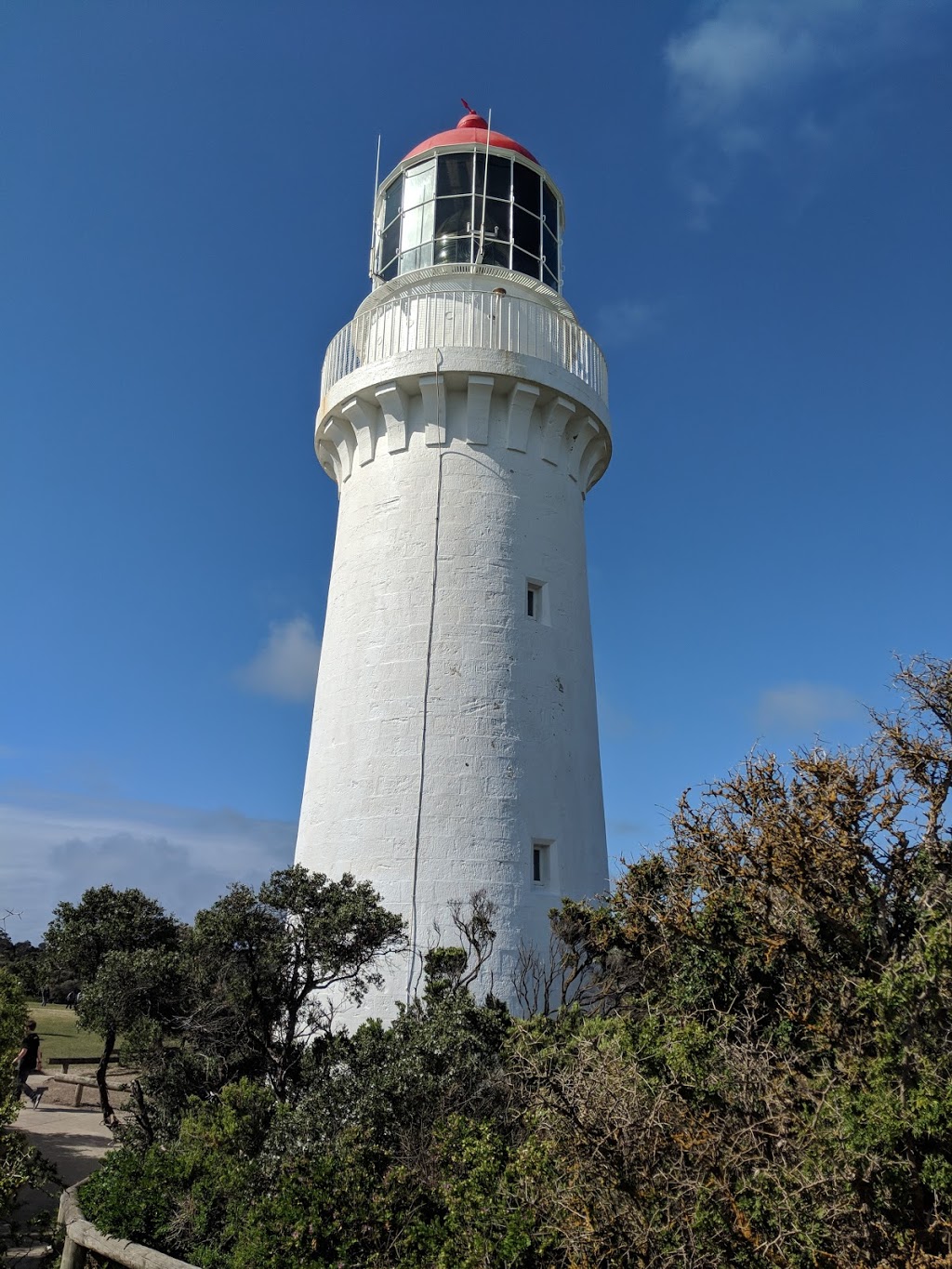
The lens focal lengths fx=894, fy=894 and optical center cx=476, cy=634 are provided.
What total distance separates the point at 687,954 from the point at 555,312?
1158 cm

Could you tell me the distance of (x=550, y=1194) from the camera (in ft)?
19.0

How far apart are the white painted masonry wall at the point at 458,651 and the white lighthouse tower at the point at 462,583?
32mm

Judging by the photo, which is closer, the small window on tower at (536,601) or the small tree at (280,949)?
the small tree at (280,949)

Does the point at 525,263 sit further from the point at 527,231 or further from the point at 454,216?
the point at 454,216

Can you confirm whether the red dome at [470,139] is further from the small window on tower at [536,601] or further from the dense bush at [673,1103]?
the dense bush at [673,1103]

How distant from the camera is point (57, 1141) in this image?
583 inches

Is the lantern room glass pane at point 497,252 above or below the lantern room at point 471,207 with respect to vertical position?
below

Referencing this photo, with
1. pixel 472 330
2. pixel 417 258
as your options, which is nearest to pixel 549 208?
pixel 417 258

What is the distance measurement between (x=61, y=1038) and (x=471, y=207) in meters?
27.3

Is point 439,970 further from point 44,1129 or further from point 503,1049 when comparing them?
point 44,1129

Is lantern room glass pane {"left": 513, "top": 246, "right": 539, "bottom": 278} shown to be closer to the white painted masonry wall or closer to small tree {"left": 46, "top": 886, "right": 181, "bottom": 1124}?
the white painted masonry wall

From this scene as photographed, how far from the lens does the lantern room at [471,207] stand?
16656 mm

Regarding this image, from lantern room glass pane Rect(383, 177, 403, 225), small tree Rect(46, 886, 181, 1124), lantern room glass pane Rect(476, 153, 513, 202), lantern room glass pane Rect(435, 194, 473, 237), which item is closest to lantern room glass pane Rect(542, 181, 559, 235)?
lantern room glass pane Rect(476, 153, 513, 202)

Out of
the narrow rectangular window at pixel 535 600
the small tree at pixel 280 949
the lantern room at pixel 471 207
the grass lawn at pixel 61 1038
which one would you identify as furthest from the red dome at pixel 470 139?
the grass lawn at pixel 61 1038
